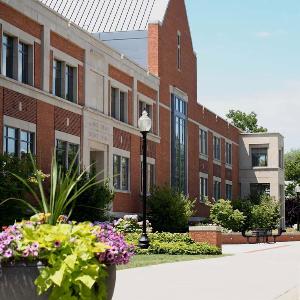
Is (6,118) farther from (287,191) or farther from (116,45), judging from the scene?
(287,191)

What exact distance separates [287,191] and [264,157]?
33254 millimetres

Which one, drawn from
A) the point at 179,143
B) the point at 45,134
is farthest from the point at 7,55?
the point at 179,143

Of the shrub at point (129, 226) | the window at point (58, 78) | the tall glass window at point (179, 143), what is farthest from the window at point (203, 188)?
the window at point (58, 78)

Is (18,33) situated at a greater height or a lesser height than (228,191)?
greater

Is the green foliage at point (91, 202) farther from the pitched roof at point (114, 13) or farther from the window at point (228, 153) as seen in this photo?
the window at point (228, 153)

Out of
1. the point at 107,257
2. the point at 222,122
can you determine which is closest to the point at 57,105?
the point at 107,257

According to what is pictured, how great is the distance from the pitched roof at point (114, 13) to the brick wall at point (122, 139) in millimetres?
8790

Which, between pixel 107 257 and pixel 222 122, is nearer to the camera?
pixel 107 257

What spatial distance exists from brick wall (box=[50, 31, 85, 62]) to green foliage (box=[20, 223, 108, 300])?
24.1 meters

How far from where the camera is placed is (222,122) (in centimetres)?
6028

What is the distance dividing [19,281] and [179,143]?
40664mm

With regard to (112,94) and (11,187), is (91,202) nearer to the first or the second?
(11,187)

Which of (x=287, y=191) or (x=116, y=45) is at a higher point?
(x=116, y=45)

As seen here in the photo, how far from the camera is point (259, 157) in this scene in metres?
66.7
